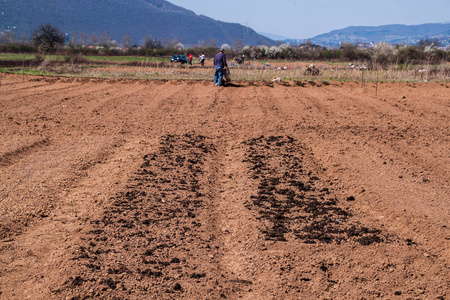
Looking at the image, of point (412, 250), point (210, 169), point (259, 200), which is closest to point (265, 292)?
point (412, 250)

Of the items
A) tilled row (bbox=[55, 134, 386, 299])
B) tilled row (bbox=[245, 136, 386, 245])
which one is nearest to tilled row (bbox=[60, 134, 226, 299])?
tilled row (bbox=[55, 134, 386, 299])

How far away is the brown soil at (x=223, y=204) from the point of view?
12.8 feet

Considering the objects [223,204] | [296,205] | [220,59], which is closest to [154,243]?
[223,204]

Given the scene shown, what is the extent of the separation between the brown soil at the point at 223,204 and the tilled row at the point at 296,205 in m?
0.02

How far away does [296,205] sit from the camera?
5.69 metres

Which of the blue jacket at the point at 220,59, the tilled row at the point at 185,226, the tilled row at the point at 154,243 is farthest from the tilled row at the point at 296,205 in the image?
the blue jacket at the point at 220,59

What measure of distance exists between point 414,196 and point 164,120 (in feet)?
21.6

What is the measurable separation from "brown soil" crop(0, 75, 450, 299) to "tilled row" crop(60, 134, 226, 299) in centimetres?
2

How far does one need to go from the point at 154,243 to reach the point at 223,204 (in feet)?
4.83

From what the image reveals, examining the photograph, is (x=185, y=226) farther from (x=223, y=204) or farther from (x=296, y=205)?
(x=296, y=205)

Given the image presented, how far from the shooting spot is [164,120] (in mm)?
10805

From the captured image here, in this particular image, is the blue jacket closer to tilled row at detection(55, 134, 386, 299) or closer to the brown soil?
the brown soil

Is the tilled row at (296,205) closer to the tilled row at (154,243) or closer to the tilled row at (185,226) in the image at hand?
the tilled row at (185,226)

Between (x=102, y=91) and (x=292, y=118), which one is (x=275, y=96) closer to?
(x=292, y=118)
